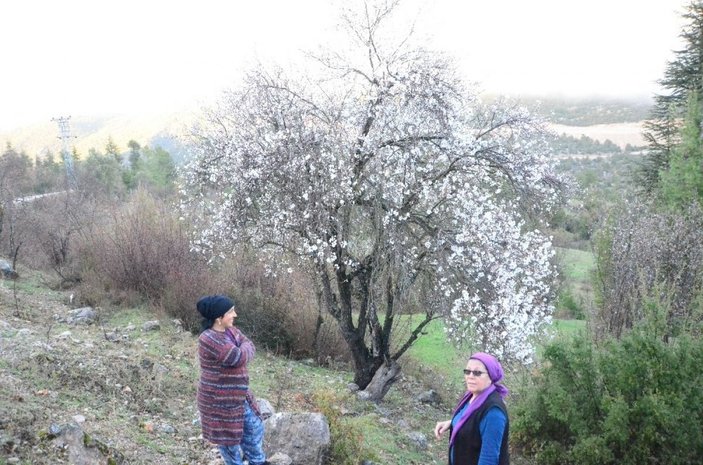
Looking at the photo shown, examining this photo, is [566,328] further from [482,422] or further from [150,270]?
[482,422]

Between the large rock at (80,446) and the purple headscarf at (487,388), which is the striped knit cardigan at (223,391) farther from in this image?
the purple headscarf at (487,388)

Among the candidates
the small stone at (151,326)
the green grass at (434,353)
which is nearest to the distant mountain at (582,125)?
the green grass at (434,353)

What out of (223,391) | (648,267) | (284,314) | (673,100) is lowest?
(284,314)

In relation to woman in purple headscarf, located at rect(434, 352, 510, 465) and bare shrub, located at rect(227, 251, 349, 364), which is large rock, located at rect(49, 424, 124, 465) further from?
bare shrub, located at rect(227, 251, 349, 364)

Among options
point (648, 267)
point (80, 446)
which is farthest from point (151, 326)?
point (648, 267)

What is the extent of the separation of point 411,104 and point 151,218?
9534 millimetres

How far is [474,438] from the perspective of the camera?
12.3 ft

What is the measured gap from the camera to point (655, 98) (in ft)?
87.5

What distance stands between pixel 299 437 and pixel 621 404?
14.1 ft

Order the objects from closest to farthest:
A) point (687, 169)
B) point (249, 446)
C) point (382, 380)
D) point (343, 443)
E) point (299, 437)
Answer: point (249, 446) < point (299, 437) < point (343, 443) < point (382, 380) < point (687, 169)

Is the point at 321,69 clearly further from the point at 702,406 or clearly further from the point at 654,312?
the point at 702,406

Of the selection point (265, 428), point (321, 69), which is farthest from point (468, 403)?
point (321, 69)

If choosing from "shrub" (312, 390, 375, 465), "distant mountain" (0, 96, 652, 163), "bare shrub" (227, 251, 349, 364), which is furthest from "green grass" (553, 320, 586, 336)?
"distant mountain" (0, 96, 652, 163)

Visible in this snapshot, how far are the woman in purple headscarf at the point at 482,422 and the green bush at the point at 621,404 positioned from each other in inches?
164
